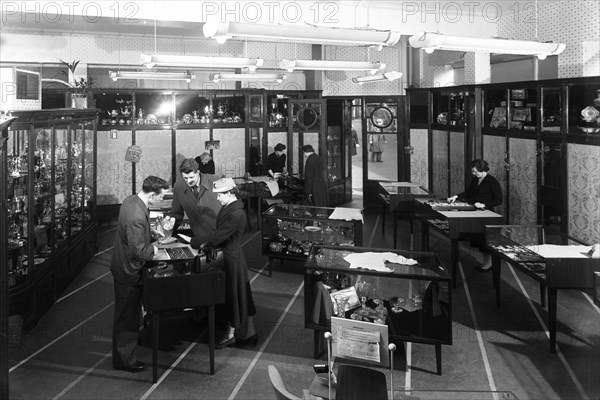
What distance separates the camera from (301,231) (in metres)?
8.33

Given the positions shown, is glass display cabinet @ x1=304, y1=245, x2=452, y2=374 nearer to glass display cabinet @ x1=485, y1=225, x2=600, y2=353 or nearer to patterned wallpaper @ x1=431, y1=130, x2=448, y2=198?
glass display cabinet @ x1=485, y1=225, x2=600, y2=353

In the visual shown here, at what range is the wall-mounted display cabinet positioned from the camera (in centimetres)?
827

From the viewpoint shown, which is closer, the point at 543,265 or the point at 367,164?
the point at 543,265

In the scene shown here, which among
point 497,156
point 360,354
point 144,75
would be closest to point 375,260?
point 360,354

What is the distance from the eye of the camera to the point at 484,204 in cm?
870

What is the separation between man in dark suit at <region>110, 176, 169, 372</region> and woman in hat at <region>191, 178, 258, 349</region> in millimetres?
682

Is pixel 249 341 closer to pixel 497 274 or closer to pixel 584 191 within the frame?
pixel 497 274

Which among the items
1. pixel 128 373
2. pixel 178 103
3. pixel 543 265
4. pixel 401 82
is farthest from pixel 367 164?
pixel 128 373

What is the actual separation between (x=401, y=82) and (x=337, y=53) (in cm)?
188

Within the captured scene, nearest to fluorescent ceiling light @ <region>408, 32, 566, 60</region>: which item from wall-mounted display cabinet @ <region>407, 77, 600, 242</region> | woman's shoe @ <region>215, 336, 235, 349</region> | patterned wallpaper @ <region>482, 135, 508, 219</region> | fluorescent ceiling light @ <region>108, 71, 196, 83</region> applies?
wall-mounted display cabinet @ <region>407, 77, 600, 242</region>

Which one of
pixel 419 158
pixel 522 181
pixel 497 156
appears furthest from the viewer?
pixel 419 158

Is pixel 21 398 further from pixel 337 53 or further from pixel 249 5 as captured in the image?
pixel 337 53

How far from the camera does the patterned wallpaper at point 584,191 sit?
807cm

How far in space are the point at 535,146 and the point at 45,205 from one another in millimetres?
7450
